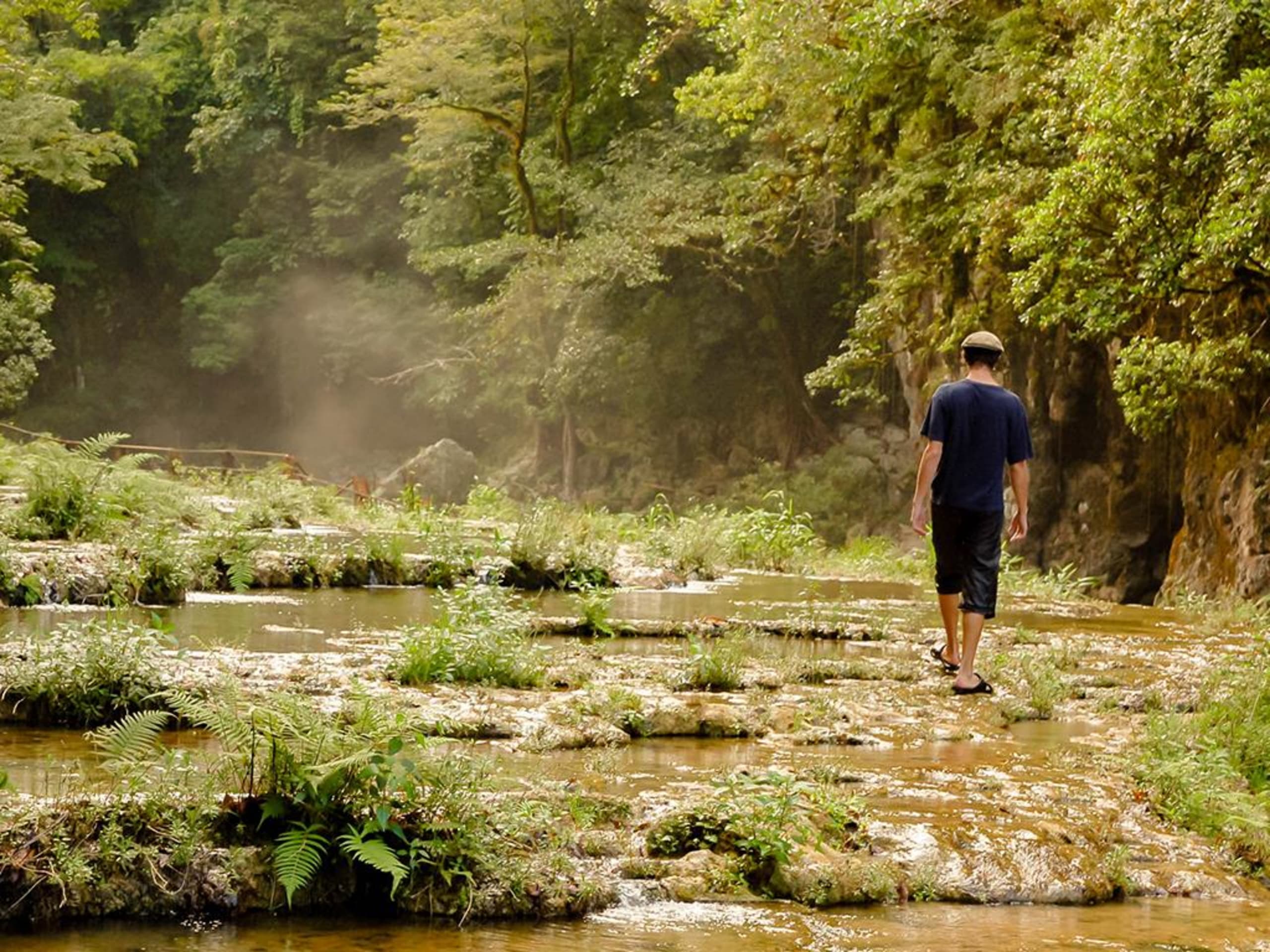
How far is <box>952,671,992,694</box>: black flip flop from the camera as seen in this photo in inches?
342

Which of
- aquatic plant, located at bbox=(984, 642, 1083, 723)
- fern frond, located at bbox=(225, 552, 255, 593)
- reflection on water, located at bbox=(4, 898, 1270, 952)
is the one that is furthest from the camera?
fern frond, located at bbox=(225, 552, 255, 593)

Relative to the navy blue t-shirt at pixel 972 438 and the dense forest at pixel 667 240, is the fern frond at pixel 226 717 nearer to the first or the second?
the navy blue t-shirt at pixel 972 438

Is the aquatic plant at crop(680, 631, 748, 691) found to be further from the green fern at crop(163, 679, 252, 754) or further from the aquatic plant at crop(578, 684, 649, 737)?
the green fern at crop(163, 679, 252, 754)

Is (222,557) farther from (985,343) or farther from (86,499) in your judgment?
(985,343)

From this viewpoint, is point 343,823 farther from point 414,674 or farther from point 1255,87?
point 1255,87

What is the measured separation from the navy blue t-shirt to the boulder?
28.2 meters

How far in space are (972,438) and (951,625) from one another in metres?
1.09

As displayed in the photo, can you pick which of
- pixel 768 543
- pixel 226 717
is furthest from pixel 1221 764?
pixel 768 543

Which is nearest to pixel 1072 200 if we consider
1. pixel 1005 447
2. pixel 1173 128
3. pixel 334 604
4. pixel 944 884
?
pixel 1173 128

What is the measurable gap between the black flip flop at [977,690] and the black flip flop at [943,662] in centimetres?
21

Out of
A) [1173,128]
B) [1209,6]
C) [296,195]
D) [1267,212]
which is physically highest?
[296,195]

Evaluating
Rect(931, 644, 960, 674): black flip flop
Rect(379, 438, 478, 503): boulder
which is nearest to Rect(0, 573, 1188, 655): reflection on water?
Rect(931, 644, 960, 674): black flip flop

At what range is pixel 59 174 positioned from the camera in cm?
3284

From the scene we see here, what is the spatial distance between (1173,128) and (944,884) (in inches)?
439
